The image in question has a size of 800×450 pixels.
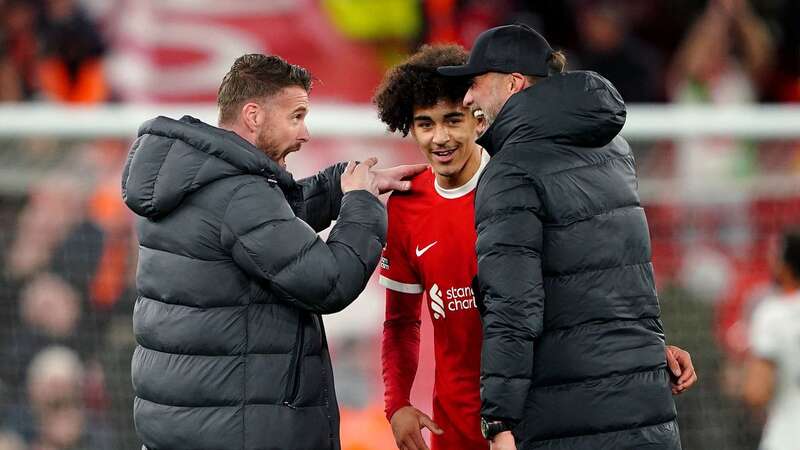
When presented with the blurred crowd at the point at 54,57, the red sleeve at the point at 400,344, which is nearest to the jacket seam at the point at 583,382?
the red sleeve at the point at 400,344

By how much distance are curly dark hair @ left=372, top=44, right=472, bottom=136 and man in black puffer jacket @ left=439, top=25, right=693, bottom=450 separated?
1.76ft

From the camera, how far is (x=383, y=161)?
686cm

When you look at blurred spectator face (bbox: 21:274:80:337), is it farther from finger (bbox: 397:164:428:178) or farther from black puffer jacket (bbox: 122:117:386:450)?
black puffer jacket (bbox: 122:117:386:450)

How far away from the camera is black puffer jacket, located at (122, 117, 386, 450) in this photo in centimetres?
336

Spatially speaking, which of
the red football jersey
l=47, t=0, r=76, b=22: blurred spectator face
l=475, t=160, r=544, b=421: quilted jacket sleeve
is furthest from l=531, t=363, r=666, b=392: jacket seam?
l=47, t=0, r=76, b=22: blurred spectator face

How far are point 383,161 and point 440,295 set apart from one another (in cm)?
295

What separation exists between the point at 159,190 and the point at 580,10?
16.6 feet

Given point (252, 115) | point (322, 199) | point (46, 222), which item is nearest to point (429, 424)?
point (322, 199)

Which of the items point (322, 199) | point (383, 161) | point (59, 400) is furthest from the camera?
point (383, 161)

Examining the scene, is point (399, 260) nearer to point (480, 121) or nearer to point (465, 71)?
point (480, 121)

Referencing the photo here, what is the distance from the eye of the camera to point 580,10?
7988 mm

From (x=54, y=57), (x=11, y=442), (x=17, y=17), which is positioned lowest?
(x=11, y=442)

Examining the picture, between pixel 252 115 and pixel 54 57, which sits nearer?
pixel 252 115

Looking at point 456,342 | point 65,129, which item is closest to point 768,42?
point 65,129
